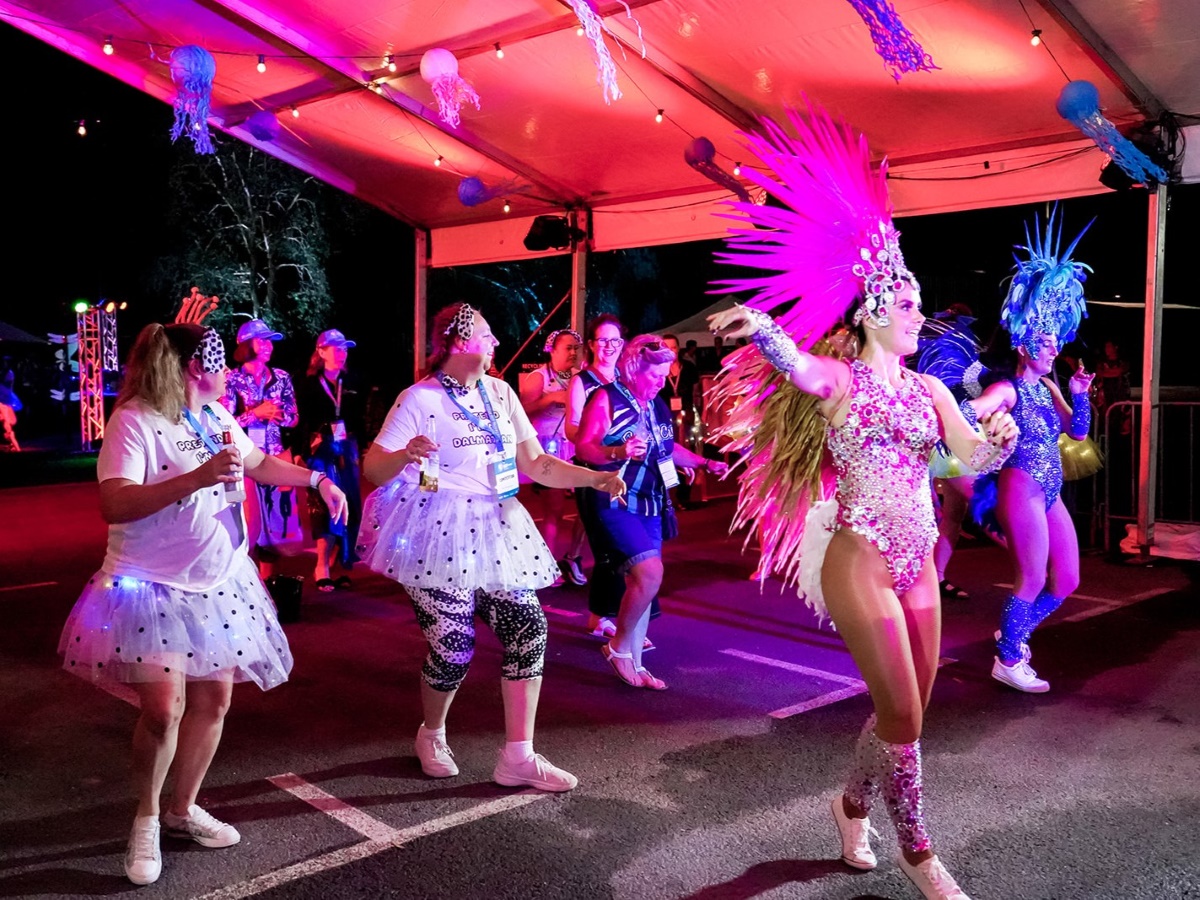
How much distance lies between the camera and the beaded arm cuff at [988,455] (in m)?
3.63

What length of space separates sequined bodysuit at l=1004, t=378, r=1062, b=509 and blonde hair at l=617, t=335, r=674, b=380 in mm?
1914

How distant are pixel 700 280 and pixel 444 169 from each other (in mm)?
22362

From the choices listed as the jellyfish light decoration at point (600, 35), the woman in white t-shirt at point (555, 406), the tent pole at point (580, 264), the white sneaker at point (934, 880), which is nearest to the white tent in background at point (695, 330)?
the tent pole at point (580, 264)

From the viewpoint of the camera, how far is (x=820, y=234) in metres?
3.83

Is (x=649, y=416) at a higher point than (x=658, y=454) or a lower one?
higher

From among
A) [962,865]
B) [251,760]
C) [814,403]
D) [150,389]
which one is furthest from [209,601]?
[962,865]

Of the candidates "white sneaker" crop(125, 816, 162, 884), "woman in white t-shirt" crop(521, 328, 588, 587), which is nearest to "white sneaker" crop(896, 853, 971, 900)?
"white sneaker" crop(125, 816, 162, 884)

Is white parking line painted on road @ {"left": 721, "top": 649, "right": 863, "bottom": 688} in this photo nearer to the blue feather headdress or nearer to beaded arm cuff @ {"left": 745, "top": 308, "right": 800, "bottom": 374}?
the blue feather headdress

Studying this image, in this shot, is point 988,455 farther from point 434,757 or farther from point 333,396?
point 333,396

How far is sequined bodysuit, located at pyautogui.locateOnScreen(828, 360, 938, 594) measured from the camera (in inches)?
136

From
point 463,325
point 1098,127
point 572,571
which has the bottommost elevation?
point 572,571

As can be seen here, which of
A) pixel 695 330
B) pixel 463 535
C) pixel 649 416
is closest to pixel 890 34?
pixel 649 416

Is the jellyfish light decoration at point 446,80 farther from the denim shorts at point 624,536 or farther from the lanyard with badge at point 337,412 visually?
the denim shorts at point 624,536

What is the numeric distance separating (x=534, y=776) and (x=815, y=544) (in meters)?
1.49
